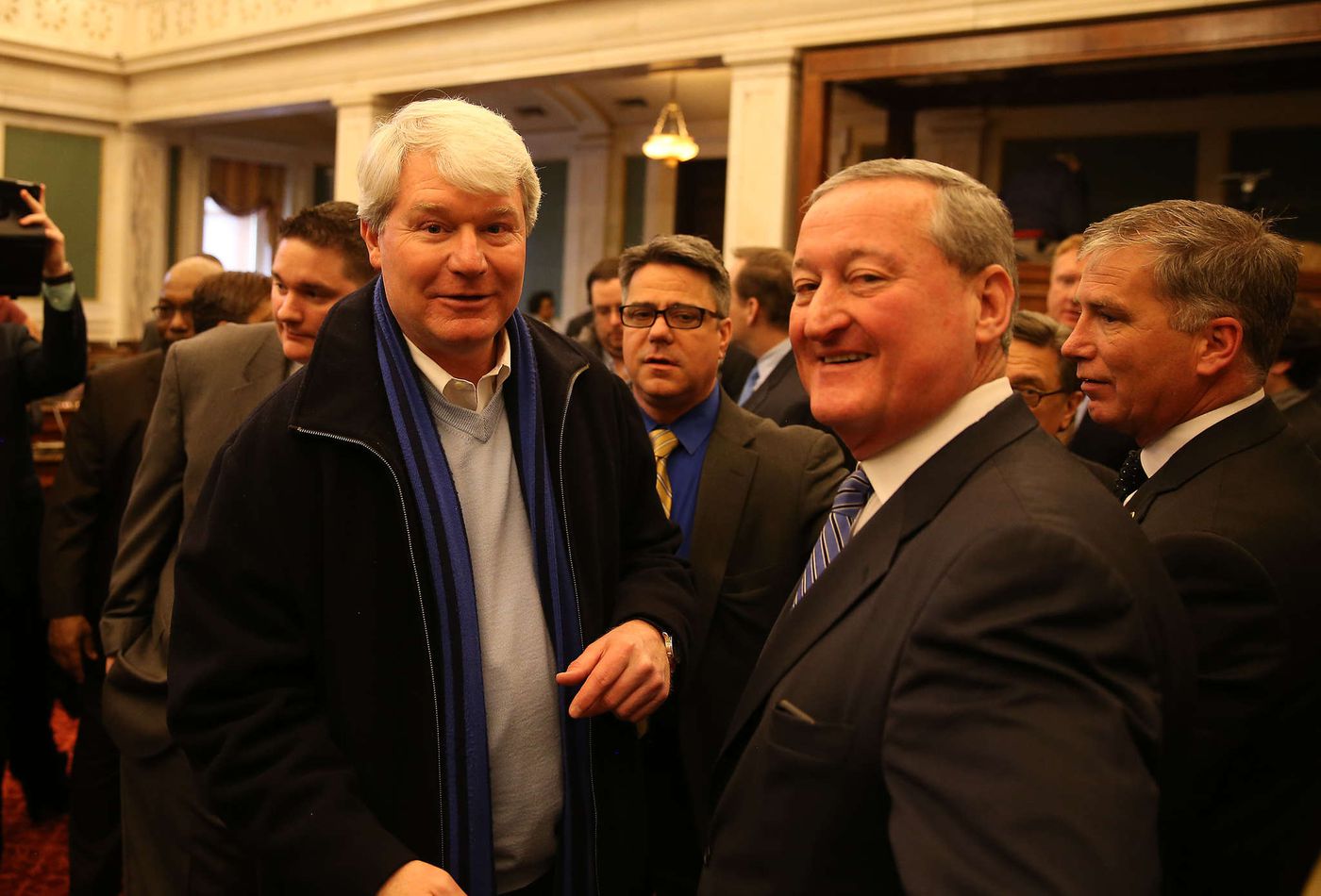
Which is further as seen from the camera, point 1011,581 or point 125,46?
point 125,46

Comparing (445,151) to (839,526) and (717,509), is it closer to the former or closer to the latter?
(839,526)

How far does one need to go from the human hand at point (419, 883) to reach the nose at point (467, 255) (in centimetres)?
82

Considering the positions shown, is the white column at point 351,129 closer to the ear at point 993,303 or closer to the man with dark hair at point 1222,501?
the man with dark hair at point 1222,501

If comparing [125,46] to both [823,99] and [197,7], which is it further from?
[823,99]

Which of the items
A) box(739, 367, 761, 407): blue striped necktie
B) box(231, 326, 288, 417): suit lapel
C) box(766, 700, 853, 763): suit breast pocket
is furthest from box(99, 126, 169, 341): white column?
box(766, 700, 853, 763): suit breast pocket

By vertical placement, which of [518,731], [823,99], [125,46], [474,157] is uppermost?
[125,46]

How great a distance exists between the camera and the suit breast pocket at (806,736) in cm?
113

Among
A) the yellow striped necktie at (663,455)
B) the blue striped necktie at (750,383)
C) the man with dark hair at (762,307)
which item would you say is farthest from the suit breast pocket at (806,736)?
the blue striped necktie at (750,383)

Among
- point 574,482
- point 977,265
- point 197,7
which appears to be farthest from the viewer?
point 197,7

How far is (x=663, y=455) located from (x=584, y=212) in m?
12.1

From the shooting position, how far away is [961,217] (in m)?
1.34

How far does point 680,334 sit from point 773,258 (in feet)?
5.30

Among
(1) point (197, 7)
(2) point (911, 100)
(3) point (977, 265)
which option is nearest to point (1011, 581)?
(3) point (977, 265)

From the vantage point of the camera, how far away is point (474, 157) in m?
1.62
